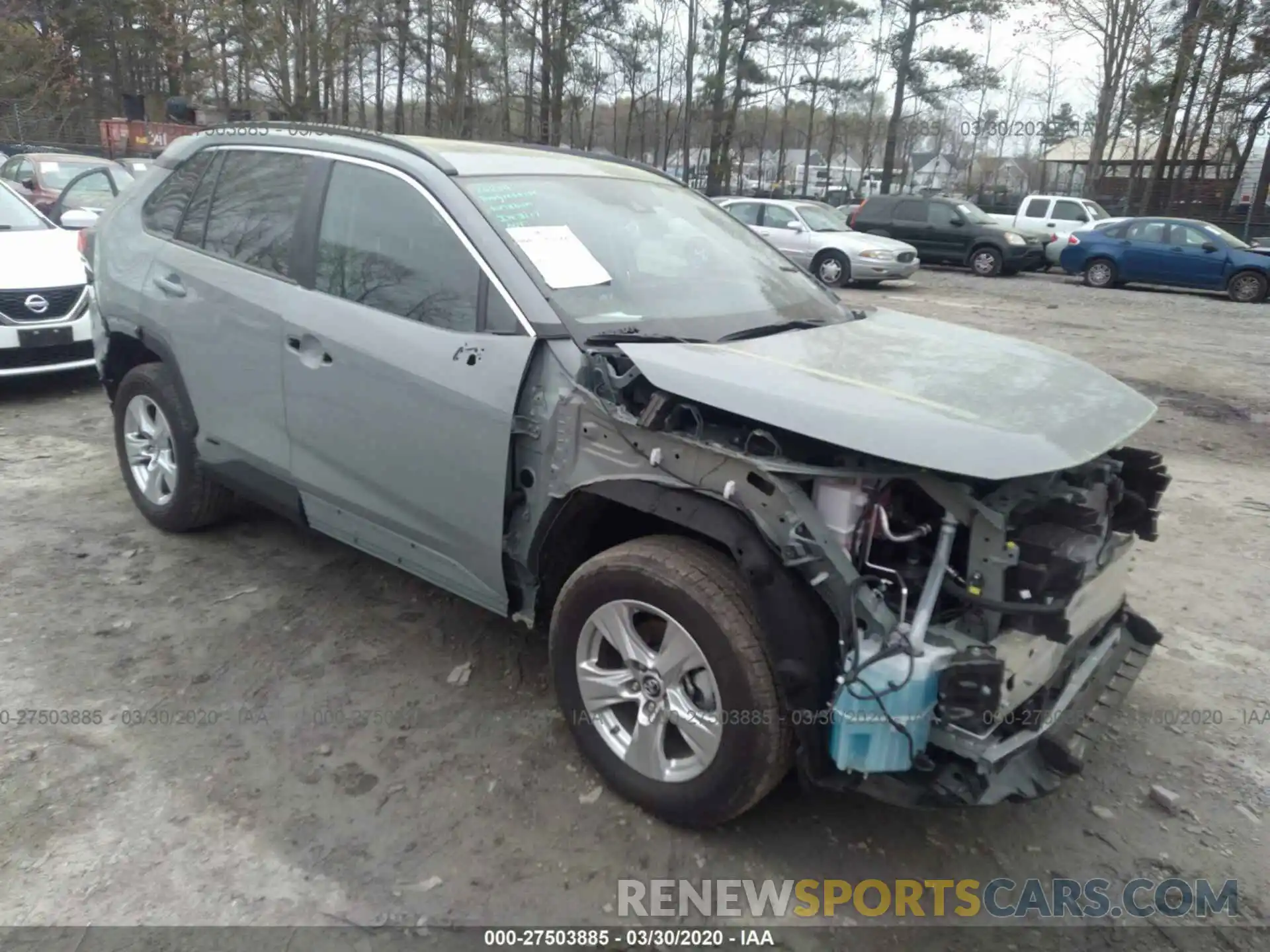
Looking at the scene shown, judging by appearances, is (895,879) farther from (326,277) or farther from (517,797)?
(326,277)

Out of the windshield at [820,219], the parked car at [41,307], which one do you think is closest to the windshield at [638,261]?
the parked car at [41,307]

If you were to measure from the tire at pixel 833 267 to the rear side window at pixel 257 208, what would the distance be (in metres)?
14.0

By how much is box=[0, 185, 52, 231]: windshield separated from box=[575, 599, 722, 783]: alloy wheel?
7414mm

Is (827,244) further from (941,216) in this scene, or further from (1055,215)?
(1055,215)

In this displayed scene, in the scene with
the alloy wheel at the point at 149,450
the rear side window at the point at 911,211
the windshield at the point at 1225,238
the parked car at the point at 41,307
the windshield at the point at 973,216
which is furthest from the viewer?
the rear side window at the point at 911,211

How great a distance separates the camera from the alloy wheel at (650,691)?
2648 millimetres

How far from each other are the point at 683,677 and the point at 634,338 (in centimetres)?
108

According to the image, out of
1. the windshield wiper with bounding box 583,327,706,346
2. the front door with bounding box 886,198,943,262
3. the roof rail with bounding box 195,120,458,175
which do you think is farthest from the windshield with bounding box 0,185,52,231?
the front door with bounding box 886,198,943,262

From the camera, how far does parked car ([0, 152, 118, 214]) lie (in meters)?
13.8

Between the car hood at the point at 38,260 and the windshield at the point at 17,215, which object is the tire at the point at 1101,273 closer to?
the car hood at the point at 38,260

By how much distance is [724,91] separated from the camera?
34.4 m

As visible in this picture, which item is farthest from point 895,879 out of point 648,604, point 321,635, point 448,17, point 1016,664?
point 448,17

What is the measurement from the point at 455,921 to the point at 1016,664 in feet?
5.27

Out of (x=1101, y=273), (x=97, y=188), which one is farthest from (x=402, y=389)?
(x=1101, y=273)
